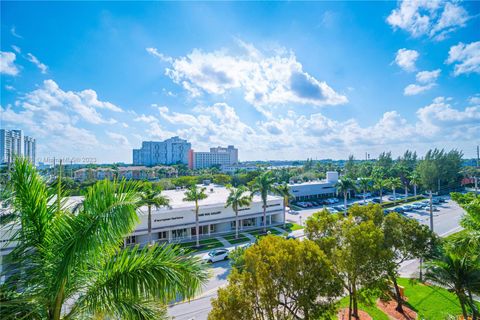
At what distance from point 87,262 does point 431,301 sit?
21.4 m

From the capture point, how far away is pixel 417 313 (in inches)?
589

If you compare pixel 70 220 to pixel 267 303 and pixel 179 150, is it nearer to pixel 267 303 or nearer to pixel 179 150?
pixel 267 303

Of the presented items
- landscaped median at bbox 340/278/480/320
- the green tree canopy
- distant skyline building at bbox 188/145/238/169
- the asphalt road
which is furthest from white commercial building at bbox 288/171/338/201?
distant skyline building at bbox 188/145/238/169

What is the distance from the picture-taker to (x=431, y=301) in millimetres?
16375

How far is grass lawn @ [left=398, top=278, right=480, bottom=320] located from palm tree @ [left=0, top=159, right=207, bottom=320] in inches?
664

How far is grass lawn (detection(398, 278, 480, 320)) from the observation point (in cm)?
1473

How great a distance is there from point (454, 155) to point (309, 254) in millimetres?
79526

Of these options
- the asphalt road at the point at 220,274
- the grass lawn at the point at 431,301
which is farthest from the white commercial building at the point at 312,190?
the grass lawn at the point at 431,301

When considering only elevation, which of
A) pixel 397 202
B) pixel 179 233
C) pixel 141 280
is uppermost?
pixel 141 280

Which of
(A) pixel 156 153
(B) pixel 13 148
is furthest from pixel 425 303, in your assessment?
(A) pixel 156 153

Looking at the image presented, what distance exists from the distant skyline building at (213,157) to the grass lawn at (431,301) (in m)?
145

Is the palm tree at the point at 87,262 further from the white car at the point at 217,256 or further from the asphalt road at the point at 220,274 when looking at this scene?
the white car at the point at 217,256

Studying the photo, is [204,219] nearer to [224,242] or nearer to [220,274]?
[224,242]

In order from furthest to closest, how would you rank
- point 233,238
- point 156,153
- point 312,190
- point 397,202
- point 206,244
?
point 156,153, point 312,190, point 397,202, point 233,238, point 206,244
